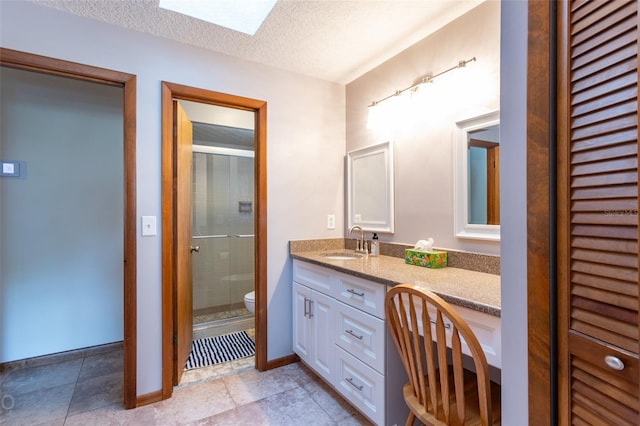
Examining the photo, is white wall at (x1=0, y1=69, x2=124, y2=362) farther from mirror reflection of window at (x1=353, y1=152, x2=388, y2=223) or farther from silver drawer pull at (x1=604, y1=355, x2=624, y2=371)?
silver drawer pull at (x1=604, y1=355, x2=624, y2=371)

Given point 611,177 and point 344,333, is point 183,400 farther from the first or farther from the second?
point 611,177

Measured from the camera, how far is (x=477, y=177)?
1.62 m

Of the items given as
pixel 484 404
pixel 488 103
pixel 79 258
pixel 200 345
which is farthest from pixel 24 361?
pixel 488 103

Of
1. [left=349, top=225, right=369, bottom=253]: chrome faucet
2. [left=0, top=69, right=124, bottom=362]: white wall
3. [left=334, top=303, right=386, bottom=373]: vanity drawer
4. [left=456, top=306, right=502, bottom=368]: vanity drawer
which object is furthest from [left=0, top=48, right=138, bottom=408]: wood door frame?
[left=456, top=306, right=502, bottom=368]: vanity drawer

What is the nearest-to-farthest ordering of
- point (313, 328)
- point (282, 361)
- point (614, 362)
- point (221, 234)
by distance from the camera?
point (614, 362) < point (313, 328) < point (282, 361) < point (221, 234)

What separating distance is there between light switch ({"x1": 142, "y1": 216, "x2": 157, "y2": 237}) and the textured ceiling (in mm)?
1121

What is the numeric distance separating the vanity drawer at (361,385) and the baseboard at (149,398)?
3.60 feet

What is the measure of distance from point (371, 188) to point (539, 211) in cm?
167

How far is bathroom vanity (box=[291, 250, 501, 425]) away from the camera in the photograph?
3.66 feet

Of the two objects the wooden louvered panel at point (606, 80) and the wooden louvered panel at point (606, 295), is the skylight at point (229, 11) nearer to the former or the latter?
the wooden louvered panel at point (606, 80)

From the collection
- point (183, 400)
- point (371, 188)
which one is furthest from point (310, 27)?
point (183, 400)

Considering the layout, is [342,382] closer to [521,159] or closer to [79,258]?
[521,159]

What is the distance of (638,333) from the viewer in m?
0.51

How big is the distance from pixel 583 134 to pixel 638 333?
1.16 ft
